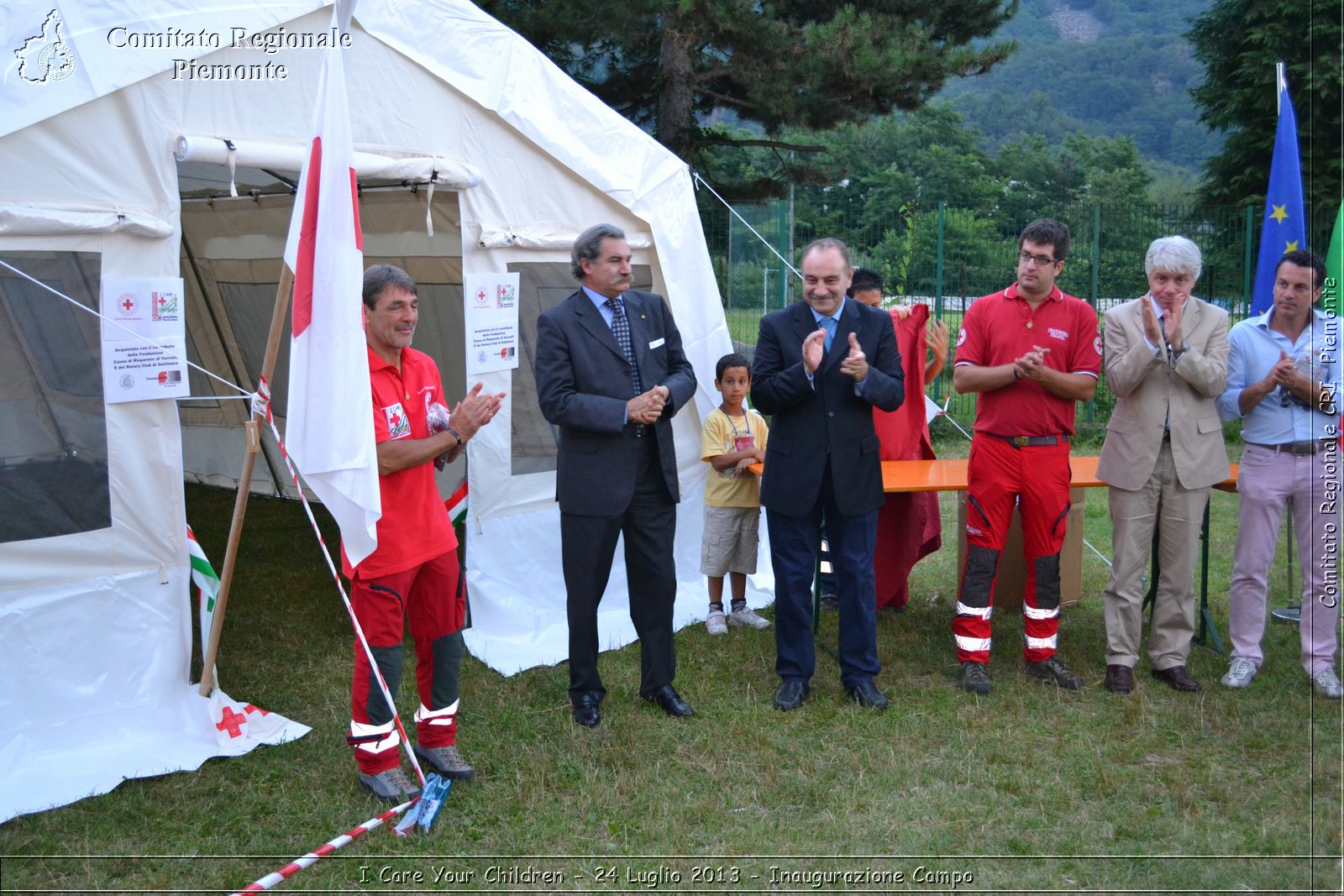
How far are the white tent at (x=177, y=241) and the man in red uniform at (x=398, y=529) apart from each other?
81cm

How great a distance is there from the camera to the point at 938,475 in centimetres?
510

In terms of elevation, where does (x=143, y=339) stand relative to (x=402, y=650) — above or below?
above

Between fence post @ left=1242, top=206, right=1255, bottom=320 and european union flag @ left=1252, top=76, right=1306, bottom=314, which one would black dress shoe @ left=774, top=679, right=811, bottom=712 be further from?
fence post @ left=1242, top=206, right=1255, bottom=320

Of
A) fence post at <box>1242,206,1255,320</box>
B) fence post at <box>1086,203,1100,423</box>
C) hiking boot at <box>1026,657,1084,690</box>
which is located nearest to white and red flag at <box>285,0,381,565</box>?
hiking boot at <box>1026,657,1084,690</box>

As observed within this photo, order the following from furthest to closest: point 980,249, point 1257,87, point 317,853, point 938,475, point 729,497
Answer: point 1257,87, point 980,249, point 729,497, point 938,475, point 317,853

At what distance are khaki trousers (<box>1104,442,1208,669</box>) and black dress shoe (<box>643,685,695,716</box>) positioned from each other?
183cm

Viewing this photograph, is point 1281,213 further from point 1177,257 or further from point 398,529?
point 398,529

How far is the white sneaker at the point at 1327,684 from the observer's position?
4.49m

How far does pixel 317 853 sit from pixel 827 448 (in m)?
2.28

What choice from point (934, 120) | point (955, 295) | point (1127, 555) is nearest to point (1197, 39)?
point (955, 295)

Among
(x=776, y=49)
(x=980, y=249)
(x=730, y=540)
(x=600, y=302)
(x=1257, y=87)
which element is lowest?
(x=730, y=540)

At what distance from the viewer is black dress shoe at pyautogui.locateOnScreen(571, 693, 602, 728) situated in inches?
168

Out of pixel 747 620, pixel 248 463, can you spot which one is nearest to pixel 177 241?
pixel 248 463
